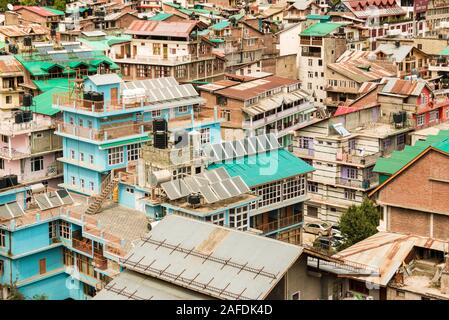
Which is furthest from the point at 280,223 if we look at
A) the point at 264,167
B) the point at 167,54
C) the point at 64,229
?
the point at 167,54

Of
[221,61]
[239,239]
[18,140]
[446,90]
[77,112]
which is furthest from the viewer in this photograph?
[221,61]

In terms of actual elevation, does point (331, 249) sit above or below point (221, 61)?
below

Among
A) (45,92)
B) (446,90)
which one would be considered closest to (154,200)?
(45,92)

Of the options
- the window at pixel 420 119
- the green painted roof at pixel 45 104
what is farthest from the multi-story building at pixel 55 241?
the window at pixel 420 119

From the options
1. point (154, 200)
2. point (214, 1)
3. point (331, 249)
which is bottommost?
point (331, 249)

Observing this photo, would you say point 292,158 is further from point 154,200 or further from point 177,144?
point 154,200

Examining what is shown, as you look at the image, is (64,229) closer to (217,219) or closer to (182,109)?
(217,219)

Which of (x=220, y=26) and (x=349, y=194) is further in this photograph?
(x=220, y=26)

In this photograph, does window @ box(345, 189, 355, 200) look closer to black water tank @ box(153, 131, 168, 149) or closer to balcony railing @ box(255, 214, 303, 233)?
balcony railing @ box(255, 214, 303, 233)
